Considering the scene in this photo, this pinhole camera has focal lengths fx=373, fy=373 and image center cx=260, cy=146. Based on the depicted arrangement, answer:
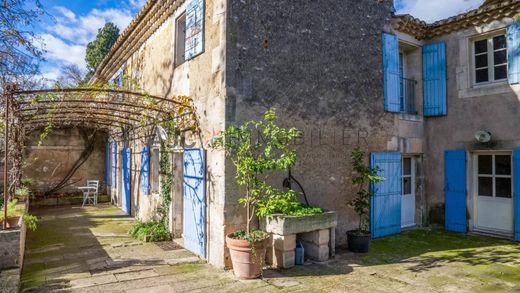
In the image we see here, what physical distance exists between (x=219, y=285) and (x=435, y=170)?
6.17m

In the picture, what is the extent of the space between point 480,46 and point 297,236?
19.5 ft

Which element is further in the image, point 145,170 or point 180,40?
point 145,170

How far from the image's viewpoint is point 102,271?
18.2 feet

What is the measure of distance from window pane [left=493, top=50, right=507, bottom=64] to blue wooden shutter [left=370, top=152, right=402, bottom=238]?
112 inches

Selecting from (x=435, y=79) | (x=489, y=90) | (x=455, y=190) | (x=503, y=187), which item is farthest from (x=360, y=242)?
(x=435, y=79)

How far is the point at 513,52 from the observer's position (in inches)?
294

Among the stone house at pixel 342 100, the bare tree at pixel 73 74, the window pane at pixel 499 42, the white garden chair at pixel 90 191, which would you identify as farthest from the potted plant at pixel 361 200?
the bare tree at pixel 73 74

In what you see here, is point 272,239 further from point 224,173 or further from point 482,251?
point 482,251

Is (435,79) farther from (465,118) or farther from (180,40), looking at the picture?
(180,40)

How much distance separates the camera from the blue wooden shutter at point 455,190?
26.9 ft

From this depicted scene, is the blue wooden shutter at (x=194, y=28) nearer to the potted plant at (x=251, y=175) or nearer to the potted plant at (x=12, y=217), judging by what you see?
the potted plant at (x=251, y=175)

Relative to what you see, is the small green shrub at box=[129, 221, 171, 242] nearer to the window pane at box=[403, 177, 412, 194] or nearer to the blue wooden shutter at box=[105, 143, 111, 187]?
the window pane at box=[403, 177, 412, 194]

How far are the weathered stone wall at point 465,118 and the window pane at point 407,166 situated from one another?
386 mm

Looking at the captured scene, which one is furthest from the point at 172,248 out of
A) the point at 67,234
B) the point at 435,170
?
the point at 435,170
